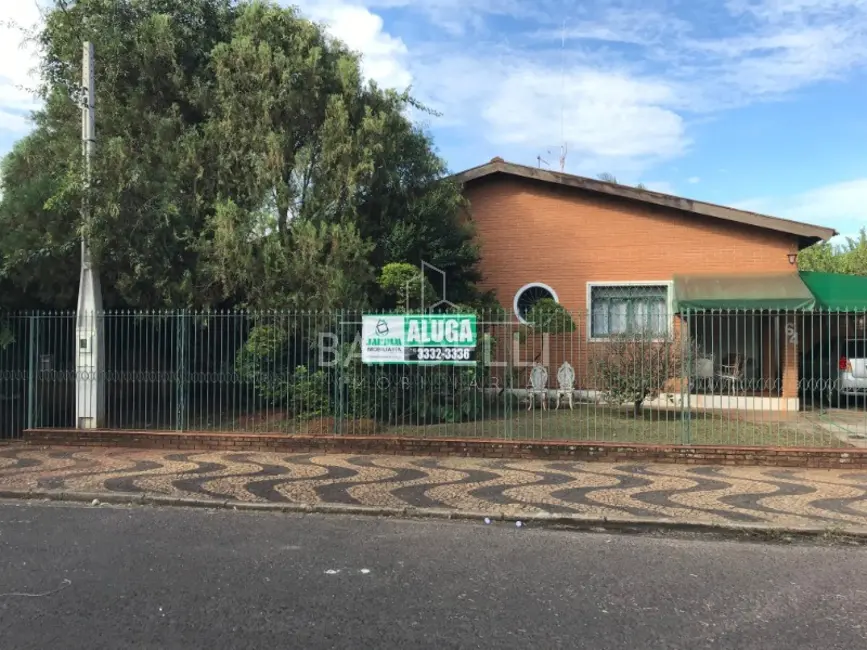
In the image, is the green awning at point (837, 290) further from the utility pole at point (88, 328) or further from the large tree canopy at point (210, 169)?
the utility pole at point (88, 328)

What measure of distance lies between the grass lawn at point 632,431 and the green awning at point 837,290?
124 inches

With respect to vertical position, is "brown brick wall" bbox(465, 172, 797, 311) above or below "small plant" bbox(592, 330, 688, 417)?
above

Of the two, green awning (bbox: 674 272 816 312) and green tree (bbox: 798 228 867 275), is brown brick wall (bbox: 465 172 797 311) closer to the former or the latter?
green awning (bbox: 674 272 816 312)

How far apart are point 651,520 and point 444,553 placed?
2.28 meters

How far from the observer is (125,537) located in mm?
6266

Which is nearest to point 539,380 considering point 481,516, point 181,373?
point 481,516

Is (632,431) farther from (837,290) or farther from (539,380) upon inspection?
(837,290)

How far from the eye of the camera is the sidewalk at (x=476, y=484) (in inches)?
283

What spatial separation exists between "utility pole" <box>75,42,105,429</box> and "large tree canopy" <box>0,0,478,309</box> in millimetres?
251

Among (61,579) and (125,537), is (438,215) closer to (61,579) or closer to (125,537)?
(125,537)

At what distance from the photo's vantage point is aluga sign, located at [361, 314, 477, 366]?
34.5 feet

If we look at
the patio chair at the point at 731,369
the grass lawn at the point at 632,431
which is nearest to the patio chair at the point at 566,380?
the grass lawn at the point at 632,431

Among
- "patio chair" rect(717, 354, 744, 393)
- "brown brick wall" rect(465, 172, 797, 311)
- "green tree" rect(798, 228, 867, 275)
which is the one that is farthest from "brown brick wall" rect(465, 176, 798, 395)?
"green tree" rect(798, 228, 867, 275)

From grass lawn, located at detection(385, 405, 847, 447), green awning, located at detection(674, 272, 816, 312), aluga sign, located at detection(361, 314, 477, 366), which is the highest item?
green awning, located at detection(674, 272, 816, 312)
